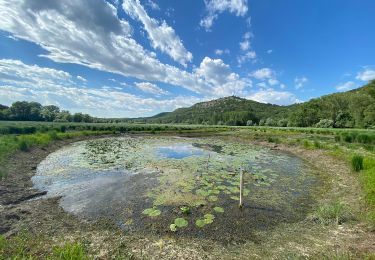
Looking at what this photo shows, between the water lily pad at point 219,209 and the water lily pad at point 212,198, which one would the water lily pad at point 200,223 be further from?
the water lily pad at point 212,198

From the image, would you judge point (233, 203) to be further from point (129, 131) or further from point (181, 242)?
point (129, 131)

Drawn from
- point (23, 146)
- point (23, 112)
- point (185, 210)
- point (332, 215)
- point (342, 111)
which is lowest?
point (185, 210)

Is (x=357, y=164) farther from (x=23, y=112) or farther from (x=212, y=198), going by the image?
(x=23, y=112)

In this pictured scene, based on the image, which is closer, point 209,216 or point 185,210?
point 209,216

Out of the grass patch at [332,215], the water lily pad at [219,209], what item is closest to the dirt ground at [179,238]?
the grass patch at [332,215]

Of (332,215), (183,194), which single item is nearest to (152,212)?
(183,194)

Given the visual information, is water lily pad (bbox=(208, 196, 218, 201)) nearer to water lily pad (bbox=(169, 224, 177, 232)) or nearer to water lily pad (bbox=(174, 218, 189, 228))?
water lily pad (bbox=(174, 218, 189, 228))

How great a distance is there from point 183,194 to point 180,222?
2982mm

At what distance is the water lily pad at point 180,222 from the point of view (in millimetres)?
7893

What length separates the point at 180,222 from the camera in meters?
8.09

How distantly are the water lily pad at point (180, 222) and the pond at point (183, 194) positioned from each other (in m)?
0.03

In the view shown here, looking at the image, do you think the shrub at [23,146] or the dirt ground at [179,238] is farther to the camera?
the shrub at [23,146]

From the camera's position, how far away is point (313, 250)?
6160mm

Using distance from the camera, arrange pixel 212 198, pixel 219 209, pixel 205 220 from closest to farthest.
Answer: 1. pixel 205 220
2. pixel 219 209
3. pixel 212 198
